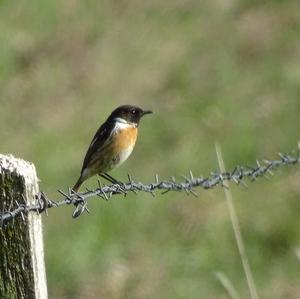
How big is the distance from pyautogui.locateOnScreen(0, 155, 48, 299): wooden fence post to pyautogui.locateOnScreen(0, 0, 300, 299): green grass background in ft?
15.7

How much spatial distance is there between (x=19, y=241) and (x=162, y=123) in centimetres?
894

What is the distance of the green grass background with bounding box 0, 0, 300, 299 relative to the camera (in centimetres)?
980

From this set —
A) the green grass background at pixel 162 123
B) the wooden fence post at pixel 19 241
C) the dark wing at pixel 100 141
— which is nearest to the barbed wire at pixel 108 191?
the wooden fence post at pixel 19 241

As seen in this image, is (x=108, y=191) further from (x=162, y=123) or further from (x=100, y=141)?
(x=162, y=123)

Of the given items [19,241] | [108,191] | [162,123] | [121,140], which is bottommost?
[19,241]

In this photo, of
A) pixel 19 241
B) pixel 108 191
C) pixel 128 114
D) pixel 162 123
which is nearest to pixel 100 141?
pixel 128 114

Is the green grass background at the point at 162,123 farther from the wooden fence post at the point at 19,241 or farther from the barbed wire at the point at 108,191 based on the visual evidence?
the wooden fence post at the point at 19,241

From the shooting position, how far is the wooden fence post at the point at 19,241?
350cm

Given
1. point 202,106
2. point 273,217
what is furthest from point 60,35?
point 273,217

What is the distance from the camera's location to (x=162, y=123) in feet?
40.8

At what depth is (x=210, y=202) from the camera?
10.8 m

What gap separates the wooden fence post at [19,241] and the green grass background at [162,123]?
15.7 feet

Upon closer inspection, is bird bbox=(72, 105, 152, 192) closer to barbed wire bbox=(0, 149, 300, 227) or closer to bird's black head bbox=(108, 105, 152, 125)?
bird's black head bbox=(108, 105, 152, 125)

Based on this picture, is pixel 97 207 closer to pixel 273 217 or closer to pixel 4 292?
pixel 273 217
